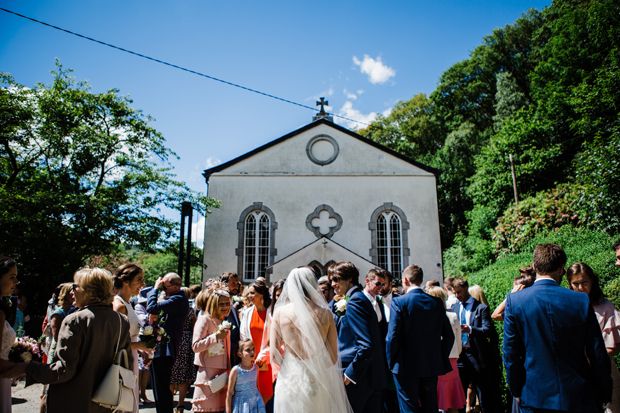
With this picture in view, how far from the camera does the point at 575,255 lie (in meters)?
6.82

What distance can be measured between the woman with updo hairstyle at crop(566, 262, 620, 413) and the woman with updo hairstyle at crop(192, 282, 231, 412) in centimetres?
407

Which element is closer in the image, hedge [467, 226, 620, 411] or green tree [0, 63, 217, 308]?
hedge [467, 226, 620, 411]

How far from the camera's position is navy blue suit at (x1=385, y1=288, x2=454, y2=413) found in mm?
4320

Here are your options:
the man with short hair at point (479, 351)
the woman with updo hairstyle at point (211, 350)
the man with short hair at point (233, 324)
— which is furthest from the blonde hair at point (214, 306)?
the man with short hair at point (479, 351)

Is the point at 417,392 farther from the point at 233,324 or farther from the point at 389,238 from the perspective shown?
the point at 389,238

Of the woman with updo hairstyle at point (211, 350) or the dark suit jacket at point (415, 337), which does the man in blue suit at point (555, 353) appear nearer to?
the dark suit jacket at point (415, 337)

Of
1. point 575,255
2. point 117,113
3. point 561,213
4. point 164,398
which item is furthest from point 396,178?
point 164,398

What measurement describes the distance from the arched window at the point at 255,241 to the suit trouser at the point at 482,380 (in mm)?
10936

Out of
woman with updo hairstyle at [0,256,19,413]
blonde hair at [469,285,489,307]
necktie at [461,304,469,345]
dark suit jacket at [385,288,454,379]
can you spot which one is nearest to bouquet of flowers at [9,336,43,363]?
woman with updo hairstyle at [0,256,19,413]

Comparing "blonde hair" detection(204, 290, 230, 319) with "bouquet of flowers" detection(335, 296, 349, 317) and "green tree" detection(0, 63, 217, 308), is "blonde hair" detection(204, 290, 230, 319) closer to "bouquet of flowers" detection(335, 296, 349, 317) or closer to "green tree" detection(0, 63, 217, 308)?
"bouquet of flowers" detection(335, 296, 349, 317)

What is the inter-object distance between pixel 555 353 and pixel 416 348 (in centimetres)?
161

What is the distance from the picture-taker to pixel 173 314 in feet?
17.5

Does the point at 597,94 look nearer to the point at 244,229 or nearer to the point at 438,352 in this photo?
the point at 244,229

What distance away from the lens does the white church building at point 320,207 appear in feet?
53.5
